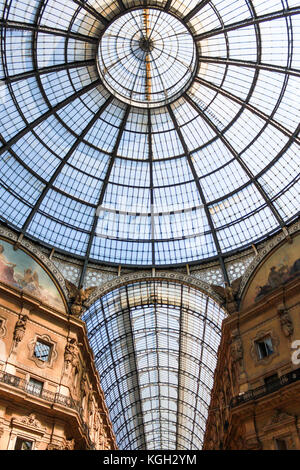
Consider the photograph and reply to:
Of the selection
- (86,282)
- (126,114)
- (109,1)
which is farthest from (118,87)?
(86,282)

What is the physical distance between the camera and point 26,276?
31.1 m

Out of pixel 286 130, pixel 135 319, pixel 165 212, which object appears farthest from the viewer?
pixel 135 319

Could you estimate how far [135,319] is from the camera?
4509cm

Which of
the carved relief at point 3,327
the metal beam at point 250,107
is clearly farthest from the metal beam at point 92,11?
the carved relief at point 3,327

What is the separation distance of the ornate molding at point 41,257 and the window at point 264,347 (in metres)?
14.8

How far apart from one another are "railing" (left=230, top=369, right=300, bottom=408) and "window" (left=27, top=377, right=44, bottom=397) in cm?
Answer: 1206

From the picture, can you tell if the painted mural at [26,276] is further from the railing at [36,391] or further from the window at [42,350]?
the railing at [36,391]

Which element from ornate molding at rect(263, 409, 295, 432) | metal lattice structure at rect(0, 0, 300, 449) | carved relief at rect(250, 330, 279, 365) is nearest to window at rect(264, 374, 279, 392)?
carved relief at rect(250, 330, 279, 365)

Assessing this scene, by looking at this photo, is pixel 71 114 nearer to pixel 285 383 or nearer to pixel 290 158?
pixel 290 158

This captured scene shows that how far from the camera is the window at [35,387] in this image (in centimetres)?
2559

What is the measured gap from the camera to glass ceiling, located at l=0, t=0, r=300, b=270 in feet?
99.3

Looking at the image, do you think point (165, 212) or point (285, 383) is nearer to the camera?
point (285, 383)

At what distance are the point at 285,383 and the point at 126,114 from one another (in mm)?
24559

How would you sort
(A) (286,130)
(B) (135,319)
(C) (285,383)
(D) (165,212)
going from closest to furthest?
(C) (285,383), (A) (286,130), (D) (165,212), (B) (135,319)
